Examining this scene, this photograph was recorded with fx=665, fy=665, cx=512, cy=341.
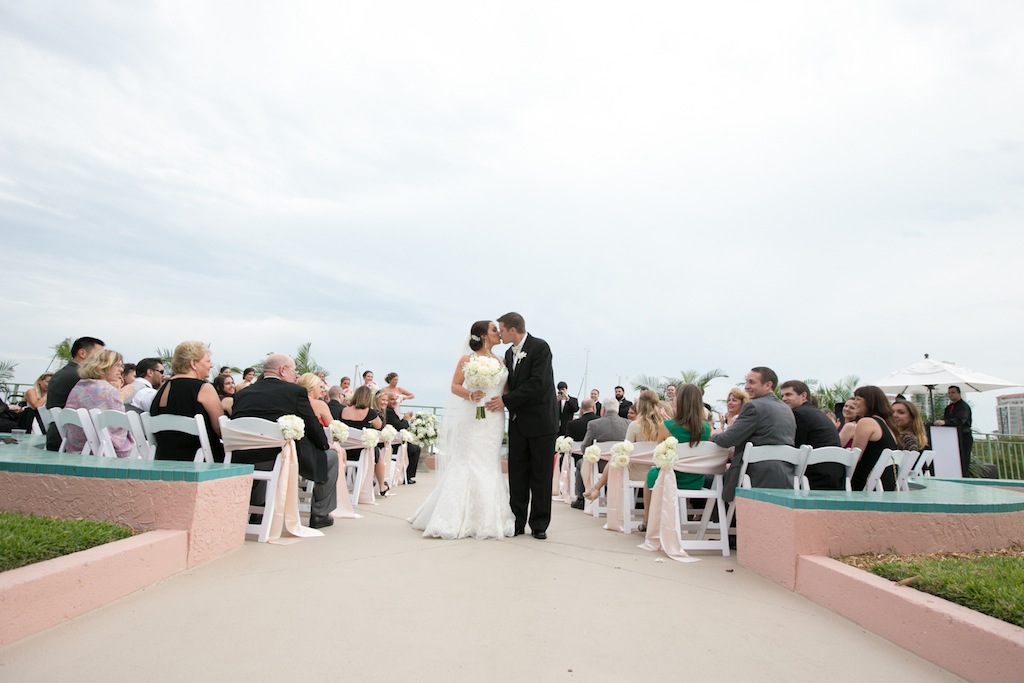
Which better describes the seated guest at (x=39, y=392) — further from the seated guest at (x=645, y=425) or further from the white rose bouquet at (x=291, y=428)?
the seated guest at (x=645, y=425)

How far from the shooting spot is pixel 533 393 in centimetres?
635

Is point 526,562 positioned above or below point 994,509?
below

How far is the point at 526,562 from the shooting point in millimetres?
5059

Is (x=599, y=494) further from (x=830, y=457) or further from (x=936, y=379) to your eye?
(x=936, y=379)

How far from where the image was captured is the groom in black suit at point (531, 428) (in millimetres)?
6293

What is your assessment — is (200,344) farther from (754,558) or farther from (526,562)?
(754,558)

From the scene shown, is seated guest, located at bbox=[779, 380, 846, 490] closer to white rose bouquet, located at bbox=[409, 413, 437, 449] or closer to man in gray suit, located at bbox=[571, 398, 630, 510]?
man in gray suit, located at bbox=[571, 398, 630, 510]

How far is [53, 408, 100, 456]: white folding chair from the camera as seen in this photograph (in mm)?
5641

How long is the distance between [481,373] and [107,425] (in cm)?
319

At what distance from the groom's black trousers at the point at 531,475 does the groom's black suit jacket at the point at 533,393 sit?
84 mm

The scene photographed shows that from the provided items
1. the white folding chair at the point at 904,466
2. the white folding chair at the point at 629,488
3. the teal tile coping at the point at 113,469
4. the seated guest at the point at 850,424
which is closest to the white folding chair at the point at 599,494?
the white folding chair at the point at 629,488

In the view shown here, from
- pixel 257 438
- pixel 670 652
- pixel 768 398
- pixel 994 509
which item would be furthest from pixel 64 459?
pixel 994 509

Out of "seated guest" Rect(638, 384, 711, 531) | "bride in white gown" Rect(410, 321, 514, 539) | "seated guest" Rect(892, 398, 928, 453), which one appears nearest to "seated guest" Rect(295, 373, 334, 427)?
"bride in white gown" Rect(410, 321, 514, 539)

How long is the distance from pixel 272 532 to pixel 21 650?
9.24 feet
